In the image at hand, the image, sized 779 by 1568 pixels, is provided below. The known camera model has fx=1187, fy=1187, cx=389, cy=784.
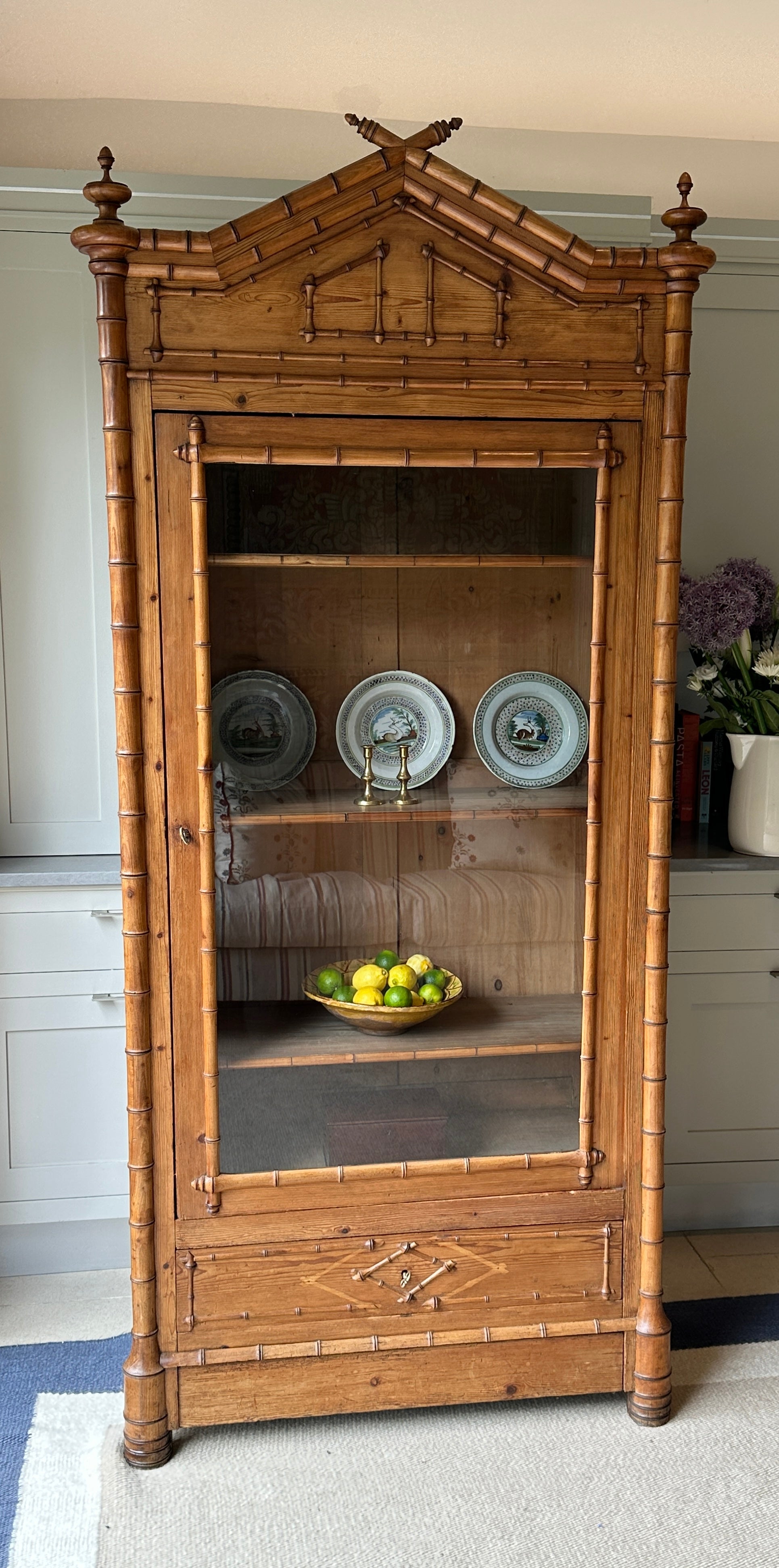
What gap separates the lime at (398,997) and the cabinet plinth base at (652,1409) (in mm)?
785

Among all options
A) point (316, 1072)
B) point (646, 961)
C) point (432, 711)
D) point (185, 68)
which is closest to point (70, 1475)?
point (316, 1072)

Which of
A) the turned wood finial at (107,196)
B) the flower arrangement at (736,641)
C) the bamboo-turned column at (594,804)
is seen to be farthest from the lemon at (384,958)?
the turned wood finial at (107,196)

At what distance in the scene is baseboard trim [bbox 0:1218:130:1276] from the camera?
2.45 m

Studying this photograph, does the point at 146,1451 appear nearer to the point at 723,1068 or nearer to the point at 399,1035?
the point at 399,1035

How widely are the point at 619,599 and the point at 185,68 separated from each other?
1580 mm

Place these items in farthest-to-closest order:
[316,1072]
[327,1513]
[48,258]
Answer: [48,258] → [316,1072] → [327,1513]

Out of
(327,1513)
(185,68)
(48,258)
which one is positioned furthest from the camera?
(185,68)

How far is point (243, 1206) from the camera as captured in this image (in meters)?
1.91

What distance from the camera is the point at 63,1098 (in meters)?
2.40

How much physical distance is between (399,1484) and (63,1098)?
0.98 metres

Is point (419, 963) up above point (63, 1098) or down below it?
above

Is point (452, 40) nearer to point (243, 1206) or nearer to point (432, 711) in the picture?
point (432, 711)

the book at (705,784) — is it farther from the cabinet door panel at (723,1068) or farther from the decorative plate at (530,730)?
the decorative plate at (530,730)

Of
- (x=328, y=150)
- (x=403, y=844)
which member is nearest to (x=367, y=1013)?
(x=403, y=844)
